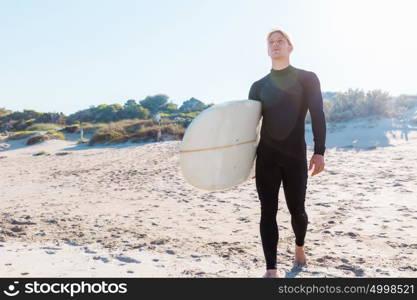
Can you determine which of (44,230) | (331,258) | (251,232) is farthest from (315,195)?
(44,230)

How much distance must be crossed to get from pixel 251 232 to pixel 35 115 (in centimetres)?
4122

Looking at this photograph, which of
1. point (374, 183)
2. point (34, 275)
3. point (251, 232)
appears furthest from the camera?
point (374, 183)

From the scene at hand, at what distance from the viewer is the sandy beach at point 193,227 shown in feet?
9.94

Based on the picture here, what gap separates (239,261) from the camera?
10.5 ft

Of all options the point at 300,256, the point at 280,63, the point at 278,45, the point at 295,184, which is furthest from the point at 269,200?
the point at 278,45

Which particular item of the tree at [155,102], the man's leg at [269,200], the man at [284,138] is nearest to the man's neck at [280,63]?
the man at [284,138]

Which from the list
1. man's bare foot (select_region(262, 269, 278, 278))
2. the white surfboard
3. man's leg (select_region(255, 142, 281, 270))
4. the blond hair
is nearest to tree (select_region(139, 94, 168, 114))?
the white surfboard

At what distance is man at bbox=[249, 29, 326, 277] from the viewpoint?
285cm

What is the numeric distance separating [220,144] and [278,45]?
90cm

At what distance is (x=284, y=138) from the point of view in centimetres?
287

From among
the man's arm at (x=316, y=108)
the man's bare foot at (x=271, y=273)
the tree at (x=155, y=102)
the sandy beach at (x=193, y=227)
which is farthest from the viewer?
the tree at (x=155, y=102)

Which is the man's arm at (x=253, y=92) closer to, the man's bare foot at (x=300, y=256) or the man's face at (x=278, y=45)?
the man's face at (x=278, y=45)

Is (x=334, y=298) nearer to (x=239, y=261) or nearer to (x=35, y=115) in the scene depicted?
(x=239, y=261)

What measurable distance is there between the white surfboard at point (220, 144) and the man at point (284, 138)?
0.70ft
